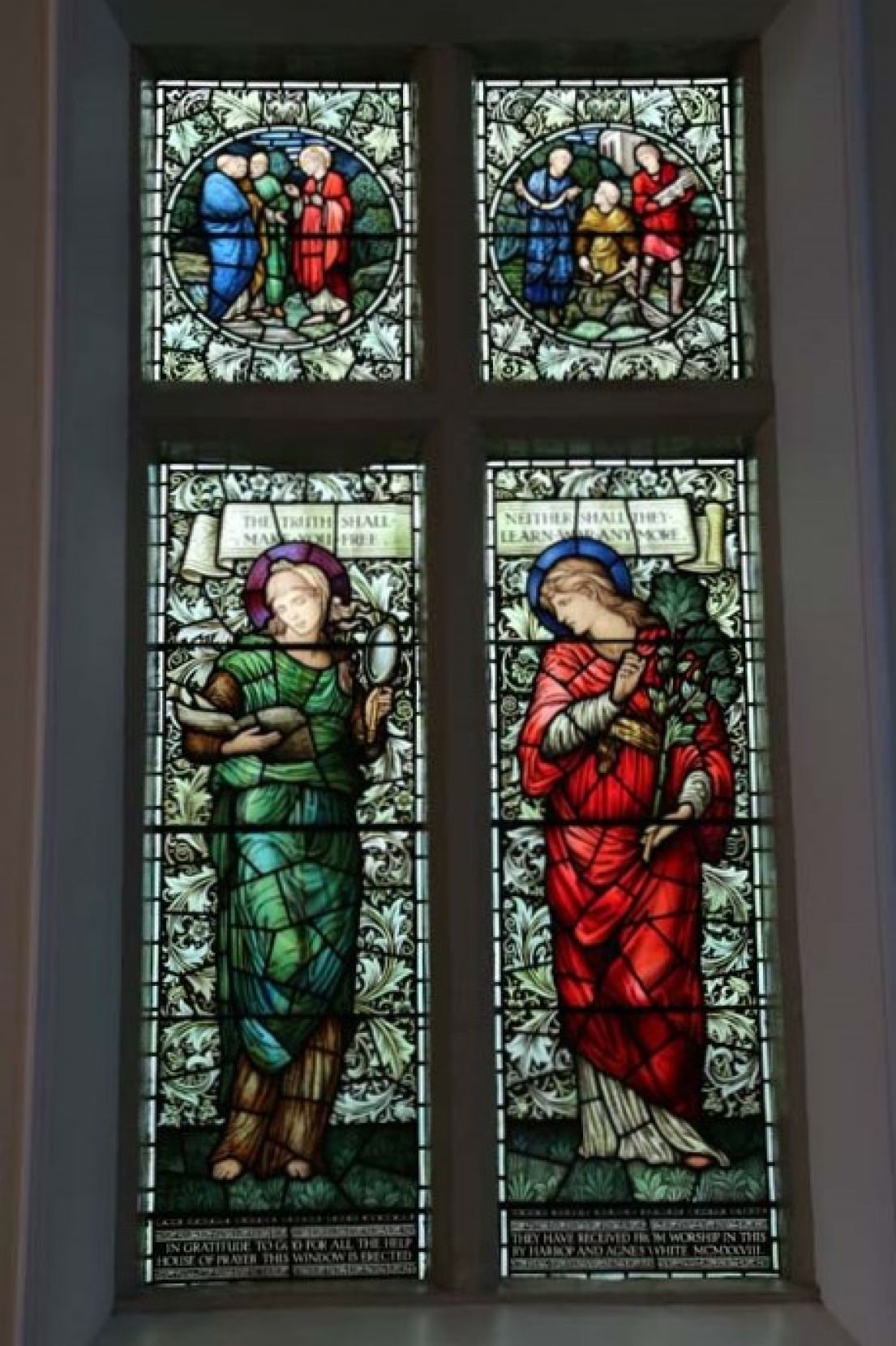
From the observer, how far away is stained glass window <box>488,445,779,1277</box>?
3.96 m

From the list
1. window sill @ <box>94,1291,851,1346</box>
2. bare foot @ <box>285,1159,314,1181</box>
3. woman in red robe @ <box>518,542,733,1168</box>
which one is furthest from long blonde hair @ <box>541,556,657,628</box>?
window sill @ <box>94,1291,851,1346</box>

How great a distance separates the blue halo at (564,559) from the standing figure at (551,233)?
485 mm

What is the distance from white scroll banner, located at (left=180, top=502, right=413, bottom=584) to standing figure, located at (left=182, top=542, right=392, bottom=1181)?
0.04 m

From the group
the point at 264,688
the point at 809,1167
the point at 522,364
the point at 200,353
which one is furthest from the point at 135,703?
the point at 809,1167

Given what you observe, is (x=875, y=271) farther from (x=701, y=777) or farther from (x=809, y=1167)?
(x=809, y=1167)

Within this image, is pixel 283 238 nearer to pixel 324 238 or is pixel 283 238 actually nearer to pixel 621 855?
pixel 324 238

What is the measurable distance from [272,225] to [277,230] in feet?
0.05

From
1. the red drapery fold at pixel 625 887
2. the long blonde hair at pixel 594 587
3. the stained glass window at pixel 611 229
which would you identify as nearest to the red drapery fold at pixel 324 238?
the stained glass window at pixel 611 229

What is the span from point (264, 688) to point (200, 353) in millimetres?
735

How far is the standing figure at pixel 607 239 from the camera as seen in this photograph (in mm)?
4352

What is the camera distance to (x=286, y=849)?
4094mm

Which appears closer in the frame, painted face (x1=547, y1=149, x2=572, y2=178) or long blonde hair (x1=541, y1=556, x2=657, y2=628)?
long blonde hair (x1=541, y1=556, x2=657, y2=628)

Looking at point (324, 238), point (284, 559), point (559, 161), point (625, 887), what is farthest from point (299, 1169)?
point (559, 161)

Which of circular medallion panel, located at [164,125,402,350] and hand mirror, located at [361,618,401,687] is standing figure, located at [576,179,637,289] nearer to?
circular medallion panel, located at [164,125,402,350]
